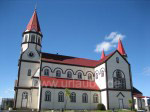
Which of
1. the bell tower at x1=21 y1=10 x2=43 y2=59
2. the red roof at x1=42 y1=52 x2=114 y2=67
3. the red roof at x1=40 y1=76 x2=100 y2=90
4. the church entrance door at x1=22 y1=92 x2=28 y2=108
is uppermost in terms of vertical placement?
the bell tower at x1=21 y1=10 x2=43 y2=59

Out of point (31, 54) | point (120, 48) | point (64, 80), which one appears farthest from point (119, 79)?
point (31, 54)

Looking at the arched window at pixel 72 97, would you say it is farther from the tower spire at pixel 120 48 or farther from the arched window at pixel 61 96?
the tower spire at pixel 120 48

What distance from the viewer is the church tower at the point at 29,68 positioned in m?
35.3

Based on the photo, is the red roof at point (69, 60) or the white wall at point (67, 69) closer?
the white wall at point (67, 69)

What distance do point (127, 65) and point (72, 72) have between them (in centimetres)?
1405

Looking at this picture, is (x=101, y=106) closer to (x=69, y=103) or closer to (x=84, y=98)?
(x=84, y=98)

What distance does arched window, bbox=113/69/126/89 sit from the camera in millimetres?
38009

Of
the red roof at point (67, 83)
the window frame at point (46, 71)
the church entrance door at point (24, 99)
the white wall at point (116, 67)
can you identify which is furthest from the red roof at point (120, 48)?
the church entrance door at point (24, 99)

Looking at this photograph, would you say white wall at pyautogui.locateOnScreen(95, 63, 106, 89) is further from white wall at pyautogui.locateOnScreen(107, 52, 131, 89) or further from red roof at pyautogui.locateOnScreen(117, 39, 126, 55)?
red roof at pyautogui.locateOnScreen(117, 39, 126, 55)

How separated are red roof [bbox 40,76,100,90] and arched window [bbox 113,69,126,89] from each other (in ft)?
14.7

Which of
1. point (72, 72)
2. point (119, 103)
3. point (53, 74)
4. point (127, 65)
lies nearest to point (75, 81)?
point (72, 72)

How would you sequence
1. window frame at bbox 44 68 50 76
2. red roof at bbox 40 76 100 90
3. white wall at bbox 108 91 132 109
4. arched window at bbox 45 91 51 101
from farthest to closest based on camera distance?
window frame at bbox 44 68 50 76, white wall at bbox 108 91 132 109, red roof at bbox 40 76 100 90, arched window at bbox 45 91 51 101

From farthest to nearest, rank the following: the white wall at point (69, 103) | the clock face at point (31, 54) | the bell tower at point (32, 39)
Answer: the bell tower at point (32, 39), the clock face at point (31, 54), the white wall at point (69, 103)

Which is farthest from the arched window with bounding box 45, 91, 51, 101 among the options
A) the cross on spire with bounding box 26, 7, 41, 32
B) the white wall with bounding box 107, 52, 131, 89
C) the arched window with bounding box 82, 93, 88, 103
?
the cross on spire with bounding box 26, 7, 41, 32
